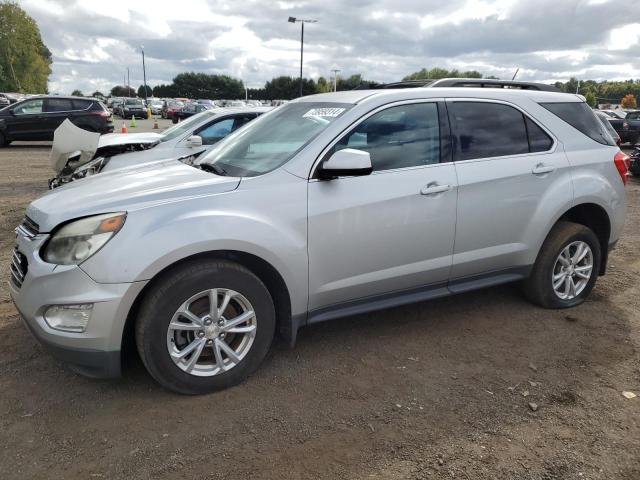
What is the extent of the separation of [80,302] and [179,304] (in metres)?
0.49

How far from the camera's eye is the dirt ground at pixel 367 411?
2.52m

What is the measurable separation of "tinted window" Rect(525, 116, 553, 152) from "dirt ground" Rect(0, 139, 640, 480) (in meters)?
1.37

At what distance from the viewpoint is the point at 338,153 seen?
3105 millimetres

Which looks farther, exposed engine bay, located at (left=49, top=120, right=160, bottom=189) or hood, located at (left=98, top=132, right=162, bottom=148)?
hood, located at (left=98, top=132, right=162, bottom=148)

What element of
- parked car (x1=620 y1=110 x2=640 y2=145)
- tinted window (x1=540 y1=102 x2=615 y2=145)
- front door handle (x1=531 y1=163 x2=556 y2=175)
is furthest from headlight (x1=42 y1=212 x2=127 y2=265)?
parked car (x1=620 y1=110 x2=640 y2=145)

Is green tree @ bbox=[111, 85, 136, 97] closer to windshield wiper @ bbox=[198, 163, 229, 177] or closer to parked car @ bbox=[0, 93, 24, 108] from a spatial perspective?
parked car @ bbox=[0, 93, 24, 108]

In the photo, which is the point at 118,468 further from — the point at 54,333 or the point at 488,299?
the point at 488,299

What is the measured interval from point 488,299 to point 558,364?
116 centimetres

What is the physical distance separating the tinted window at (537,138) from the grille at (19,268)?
11.7ft

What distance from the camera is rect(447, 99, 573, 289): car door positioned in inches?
147

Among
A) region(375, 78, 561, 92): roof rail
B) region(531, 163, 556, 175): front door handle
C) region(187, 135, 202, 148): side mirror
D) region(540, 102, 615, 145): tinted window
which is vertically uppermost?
region(375, 78, 561, 92): roof rail

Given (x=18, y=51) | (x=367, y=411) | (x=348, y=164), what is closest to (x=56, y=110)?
(x=348, y=164)

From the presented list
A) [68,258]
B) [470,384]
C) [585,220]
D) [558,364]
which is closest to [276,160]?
[68,258]

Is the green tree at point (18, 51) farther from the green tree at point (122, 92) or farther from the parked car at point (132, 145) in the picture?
the parked car at point (132, 145)
